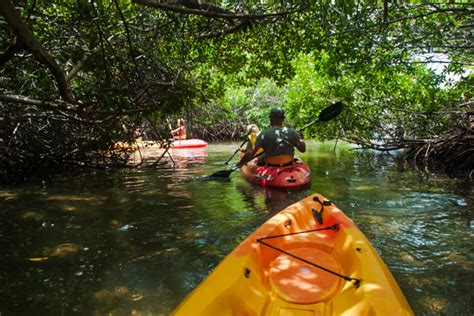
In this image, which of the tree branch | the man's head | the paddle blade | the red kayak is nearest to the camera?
the tree branch

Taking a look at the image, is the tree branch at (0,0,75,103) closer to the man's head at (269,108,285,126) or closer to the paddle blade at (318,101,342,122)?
the man's head at (269,108,285,126)

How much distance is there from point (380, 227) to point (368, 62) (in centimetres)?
445

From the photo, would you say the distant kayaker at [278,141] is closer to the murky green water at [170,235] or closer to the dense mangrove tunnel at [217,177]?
the dense mangrove tunnel at [217,177]

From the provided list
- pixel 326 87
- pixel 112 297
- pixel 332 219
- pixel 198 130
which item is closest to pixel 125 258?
pixel 112 297

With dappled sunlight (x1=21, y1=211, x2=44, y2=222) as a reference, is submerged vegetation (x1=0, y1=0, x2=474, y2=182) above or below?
above

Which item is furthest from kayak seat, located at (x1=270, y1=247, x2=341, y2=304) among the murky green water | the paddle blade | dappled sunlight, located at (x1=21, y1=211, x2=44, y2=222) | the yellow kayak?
the paddle blade

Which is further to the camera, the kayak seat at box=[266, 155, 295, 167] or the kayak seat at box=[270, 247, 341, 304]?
the kayak seat at box=[266, 155, 295, 167]

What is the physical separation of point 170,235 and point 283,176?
2888 millimetres

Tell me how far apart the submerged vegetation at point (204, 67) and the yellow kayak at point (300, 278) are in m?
1.67

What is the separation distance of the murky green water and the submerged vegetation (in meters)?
1.06

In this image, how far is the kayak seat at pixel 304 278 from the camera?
2492 millimetres

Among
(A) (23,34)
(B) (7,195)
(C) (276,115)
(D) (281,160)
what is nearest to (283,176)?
(D) (281,160)

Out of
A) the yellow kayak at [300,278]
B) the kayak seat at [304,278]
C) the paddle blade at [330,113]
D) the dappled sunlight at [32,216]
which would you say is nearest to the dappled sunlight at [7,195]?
the dappled sunlight at [32,216]

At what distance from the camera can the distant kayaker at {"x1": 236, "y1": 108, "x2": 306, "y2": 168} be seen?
685 cm
